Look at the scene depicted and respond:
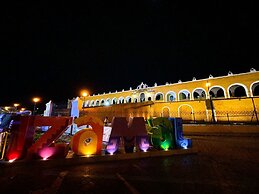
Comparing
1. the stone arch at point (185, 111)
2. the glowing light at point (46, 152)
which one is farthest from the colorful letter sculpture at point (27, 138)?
the stone arch at point (185, 111)

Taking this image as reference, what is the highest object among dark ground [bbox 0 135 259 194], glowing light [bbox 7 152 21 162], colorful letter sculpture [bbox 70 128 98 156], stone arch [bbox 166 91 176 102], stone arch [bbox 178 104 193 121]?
stone arch [bbox 166 91 176 102]

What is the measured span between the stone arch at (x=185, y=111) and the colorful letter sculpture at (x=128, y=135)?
64.4 ft

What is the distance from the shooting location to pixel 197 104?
77.4ft

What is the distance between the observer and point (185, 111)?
24609 millimetres

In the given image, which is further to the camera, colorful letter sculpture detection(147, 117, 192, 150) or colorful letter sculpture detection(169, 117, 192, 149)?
colorful letter sculpture detection(169, 117, 192, 149)

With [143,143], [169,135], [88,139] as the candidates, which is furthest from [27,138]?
[169,135]

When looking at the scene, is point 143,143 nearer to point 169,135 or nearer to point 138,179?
point 169,135

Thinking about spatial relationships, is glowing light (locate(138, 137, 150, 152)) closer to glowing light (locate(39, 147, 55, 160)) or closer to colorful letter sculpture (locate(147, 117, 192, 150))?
colorful letter sculpture (locate(147, 117, 192, 150))

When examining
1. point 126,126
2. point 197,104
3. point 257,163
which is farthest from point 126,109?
point 257,163

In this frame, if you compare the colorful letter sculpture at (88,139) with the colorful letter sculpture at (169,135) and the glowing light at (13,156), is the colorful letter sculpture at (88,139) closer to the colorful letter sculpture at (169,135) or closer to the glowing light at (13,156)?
the glowing light at (13,156)

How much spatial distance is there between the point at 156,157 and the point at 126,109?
952 inches

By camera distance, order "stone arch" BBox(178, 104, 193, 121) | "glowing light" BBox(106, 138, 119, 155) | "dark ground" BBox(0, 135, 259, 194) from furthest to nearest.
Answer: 1. "stone arch" BBox(178, 104, 193, 121)
2. "glowing light" BBox(106, 138, 119, 155)
3. "dark ground" BBox(0, 135, 259, 194)

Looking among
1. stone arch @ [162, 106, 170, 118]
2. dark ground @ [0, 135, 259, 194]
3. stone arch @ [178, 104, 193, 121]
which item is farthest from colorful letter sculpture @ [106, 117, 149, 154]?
stone arch @ [162, 106, 170, 118]

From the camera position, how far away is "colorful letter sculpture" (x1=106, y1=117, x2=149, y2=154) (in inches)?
232
